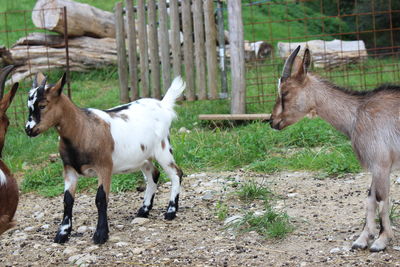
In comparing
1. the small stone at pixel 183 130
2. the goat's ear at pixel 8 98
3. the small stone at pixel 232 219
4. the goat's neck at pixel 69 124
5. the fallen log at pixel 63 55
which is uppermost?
the fallen log at pixel 63 55

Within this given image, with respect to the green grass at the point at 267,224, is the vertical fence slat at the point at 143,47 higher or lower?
higher

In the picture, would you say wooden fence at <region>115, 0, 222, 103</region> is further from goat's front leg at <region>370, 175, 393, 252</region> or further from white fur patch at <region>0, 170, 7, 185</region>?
white fur patch at <region>0, 170, 7, 185</region>

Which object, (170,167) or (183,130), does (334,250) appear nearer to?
(170,167)

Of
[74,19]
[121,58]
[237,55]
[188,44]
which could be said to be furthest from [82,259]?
[74,19]

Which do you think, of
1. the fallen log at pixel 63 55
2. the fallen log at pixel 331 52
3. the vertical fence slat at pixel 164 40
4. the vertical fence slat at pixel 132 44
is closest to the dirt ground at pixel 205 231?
the vertical fence slat at pixel 164 40

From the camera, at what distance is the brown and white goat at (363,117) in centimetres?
488

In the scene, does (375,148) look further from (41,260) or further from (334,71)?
(334,71)

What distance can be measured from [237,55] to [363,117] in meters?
4.38

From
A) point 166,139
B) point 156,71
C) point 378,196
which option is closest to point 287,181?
point 166,139

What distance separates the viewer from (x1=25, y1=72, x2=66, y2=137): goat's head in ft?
17.5

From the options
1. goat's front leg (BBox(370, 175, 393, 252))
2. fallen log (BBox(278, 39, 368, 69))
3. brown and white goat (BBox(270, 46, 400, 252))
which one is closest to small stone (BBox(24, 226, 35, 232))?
brown and white goat (BBox(270, 46, 400, 252))

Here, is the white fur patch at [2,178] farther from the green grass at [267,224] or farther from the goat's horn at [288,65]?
the goat's horn at [288,65]

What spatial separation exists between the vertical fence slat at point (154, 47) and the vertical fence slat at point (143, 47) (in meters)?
0.11

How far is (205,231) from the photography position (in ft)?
18.4
